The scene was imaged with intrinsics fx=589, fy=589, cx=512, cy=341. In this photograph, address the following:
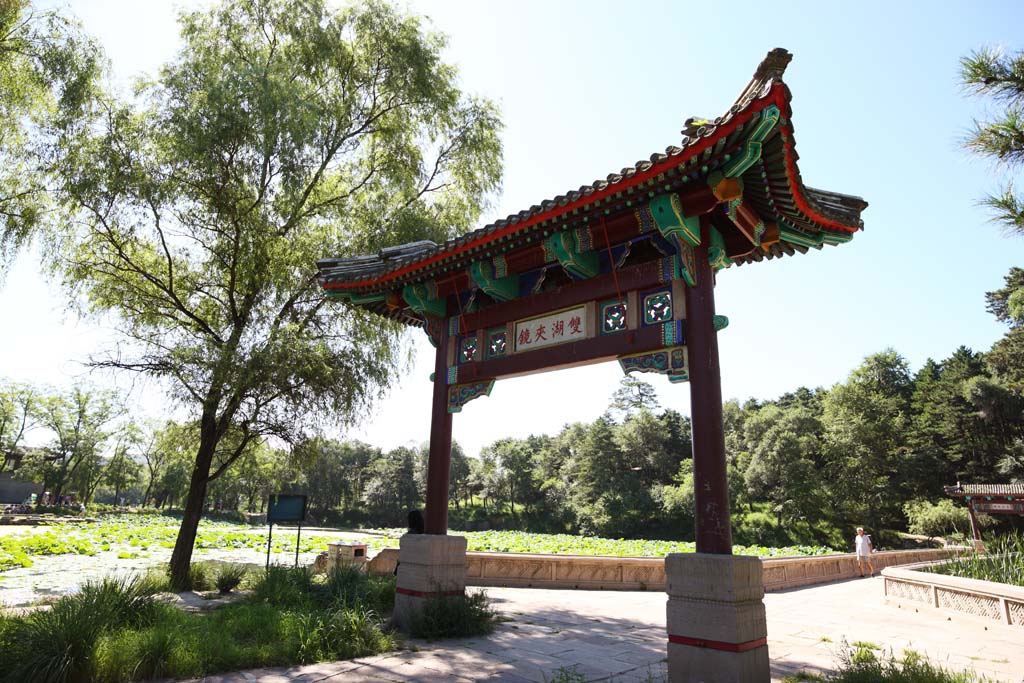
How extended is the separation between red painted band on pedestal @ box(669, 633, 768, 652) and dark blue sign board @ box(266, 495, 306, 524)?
6.46m

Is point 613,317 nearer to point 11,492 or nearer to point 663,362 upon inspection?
point 663,362

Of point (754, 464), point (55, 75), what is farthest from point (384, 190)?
point (754, 464)

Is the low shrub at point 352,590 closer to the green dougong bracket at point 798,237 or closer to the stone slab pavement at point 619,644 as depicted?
the stone slab pavement at point 619,644

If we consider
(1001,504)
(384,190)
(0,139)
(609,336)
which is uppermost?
(384,190)

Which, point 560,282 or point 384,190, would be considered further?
point 384,190

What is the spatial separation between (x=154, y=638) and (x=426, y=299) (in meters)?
4.56

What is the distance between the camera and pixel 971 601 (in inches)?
340

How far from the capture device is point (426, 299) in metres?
7.72

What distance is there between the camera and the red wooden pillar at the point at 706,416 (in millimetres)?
4719

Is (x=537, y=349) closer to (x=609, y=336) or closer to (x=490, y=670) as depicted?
Answer: (x=609, y=336)

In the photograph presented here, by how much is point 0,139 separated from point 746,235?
10113mm

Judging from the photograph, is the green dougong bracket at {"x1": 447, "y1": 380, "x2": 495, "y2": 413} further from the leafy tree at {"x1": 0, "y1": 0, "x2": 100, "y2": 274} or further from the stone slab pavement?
the leafy tree at {"x1": 0, "y1": 0, "x2": 100, "y2": 274}

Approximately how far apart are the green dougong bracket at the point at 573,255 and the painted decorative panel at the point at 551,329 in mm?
391

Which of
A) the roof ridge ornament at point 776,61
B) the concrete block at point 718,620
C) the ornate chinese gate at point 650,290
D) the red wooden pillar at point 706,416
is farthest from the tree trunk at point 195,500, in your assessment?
the roof ridge ornament at point 776,61
